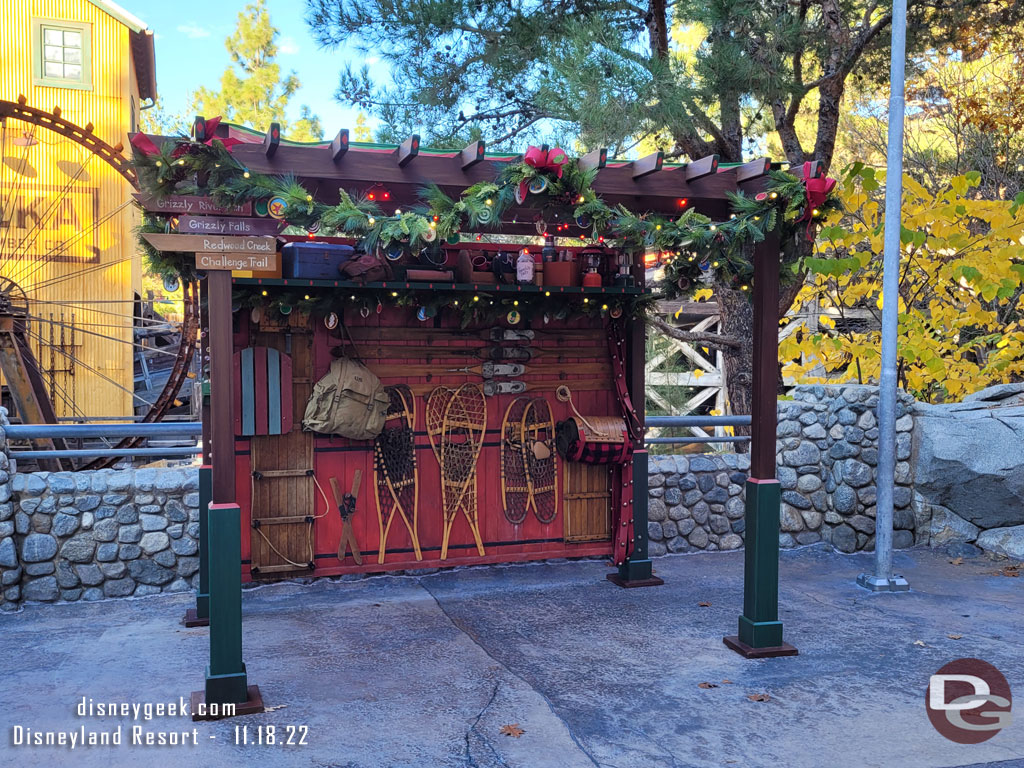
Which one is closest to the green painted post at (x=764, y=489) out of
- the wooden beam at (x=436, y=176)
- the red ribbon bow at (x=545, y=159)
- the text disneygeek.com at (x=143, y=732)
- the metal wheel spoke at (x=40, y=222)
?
the wooden beam at (x=436, y=176)

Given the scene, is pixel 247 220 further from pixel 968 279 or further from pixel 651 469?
pixel 968 279

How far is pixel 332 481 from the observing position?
645cm

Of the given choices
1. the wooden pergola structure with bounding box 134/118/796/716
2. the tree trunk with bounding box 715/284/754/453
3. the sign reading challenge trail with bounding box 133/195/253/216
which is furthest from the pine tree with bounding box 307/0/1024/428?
the sign reading challenge trail with bounding box 133/195/253/216

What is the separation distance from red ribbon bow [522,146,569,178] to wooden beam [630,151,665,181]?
1.83 feet

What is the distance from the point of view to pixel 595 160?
189 inches

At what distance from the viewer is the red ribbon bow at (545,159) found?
4.68m

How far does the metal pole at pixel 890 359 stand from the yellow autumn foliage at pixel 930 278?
0.61 m

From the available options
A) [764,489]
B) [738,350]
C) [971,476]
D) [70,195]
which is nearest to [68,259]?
[70,195]

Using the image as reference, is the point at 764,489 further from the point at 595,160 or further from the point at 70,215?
the point at 70,215

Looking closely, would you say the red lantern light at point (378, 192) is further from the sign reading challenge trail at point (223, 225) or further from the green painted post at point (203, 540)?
the green painted post at point (203, 540)

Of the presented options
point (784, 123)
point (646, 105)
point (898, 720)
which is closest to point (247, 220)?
point (898, 720)

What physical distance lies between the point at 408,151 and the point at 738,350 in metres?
6.06

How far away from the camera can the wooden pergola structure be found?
14.3 ft

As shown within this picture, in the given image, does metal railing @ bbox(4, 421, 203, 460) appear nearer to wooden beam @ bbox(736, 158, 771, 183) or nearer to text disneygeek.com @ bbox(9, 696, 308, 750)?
text disneygeek.com @ bbox(9, 696, 308, 750)
